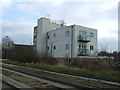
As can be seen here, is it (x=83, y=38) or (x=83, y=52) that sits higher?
(x=83, y=38)

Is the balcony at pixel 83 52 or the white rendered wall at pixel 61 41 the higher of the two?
the white rendered wall at pixel 61 41

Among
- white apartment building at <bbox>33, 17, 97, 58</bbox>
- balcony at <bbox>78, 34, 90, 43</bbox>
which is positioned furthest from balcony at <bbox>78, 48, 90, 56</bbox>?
balcony at <bbox>78, 34, 90, 43</bbox>

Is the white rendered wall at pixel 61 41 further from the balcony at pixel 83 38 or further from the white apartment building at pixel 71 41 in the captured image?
the balcony at pixel 83 38

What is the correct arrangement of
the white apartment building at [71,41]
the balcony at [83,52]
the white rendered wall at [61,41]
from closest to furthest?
1. the white apartment building at [71,41]
2. the balcony at [83,52]
3. the white rendered wall at [61,41]

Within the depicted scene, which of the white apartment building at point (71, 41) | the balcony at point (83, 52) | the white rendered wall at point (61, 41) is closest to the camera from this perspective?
the white apartment building at point (71, 41)

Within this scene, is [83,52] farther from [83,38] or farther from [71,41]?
[71,41]

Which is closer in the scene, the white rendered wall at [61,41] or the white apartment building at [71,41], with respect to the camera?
the white apartment building at [71,41]

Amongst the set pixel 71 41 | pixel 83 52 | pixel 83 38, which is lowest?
pixel 83 52

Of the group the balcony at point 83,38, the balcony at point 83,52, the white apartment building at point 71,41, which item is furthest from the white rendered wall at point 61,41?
the balcony at point 83,38

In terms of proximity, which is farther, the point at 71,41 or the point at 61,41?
the point at 61,41

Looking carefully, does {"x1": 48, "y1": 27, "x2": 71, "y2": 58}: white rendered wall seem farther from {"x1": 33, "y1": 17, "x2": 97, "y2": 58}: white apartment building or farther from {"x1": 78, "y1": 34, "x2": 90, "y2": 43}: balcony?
{"x1": 78, "y1": 34, "x2": 90, "y2": 43}: balcony

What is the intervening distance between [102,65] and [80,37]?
24.7 metres

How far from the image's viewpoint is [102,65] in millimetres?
20594

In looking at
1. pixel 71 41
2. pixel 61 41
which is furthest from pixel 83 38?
pixel 61 41
